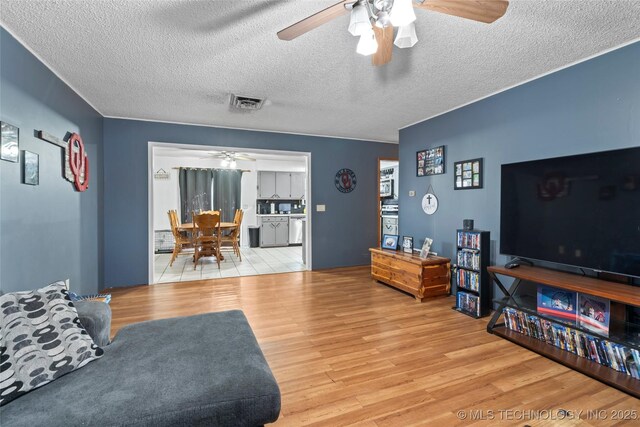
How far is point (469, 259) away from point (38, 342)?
349cm

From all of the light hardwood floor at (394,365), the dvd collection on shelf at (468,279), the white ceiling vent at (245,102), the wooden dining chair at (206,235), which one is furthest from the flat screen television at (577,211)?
the wooden dining chair at (206,235)

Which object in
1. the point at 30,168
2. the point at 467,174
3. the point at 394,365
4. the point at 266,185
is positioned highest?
the point at 266,185

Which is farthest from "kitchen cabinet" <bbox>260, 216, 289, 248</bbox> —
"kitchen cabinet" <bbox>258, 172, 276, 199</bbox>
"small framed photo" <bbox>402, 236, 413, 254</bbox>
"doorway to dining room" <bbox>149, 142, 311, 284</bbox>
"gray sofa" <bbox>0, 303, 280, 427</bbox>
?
"gray sofa" <bbox>0, 303, 280, 427</bbox>

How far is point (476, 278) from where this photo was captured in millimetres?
3129

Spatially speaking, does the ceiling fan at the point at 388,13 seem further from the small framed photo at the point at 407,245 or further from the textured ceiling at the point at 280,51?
the small framed photo at the point at 407,245

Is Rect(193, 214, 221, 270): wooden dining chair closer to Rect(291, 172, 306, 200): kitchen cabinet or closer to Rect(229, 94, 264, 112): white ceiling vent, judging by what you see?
Rect(229, 94, 264, 112): white ceiling vent

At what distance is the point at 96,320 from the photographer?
1.60 metres

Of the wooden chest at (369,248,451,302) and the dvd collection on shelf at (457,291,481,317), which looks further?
the wooden chest at (369,248,451,302)

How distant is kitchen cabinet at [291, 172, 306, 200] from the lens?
8734 millimetres

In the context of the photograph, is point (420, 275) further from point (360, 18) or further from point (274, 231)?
point (274, 231)

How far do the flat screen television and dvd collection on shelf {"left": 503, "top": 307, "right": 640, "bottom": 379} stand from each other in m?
0.52

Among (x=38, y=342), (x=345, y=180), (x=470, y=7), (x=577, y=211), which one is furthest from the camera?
(x=345, y=180)

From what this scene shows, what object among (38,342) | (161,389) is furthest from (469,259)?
(38,342)

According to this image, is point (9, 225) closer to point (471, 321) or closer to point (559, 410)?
point (559, 410)
